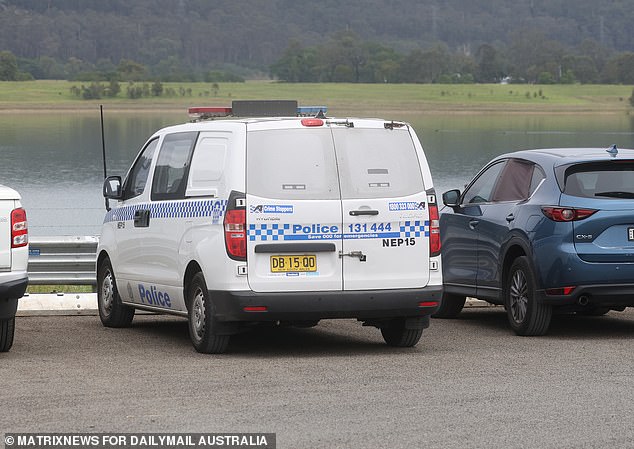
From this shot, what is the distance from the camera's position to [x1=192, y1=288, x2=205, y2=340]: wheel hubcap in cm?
1047

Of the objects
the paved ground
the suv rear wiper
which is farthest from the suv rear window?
the paved ground

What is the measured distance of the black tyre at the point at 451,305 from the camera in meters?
13.5

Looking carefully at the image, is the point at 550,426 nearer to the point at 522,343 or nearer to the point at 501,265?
the point at 522,343

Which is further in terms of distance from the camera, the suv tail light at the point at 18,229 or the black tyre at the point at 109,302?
the black tyre at the point at 109,302

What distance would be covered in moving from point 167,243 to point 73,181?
104ft

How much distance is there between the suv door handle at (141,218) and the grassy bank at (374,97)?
12376 centimetres

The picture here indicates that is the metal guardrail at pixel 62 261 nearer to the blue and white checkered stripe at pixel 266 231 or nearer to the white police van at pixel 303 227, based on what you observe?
the white police van at pixel 303 227

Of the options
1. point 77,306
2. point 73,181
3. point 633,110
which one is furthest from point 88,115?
point 77,306

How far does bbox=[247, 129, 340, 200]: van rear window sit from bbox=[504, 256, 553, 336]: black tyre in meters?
2.24

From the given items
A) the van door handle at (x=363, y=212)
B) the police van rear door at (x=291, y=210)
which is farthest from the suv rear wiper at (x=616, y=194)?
the police van rear door at (x=291, y=210)

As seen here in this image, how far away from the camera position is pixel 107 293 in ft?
41.7

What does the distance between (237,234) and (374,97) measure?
148 metres

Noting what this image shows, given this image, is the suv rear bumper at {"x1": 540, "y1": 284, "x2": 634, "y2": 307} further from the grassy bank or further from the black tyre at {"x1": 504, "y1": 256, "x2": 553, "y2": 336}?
the grassy bank

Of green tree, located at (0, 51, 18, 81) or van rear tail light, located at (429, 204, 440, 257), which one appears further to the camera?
green tree, located at (0, 51, 18, 81)
